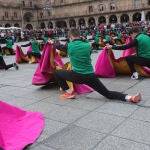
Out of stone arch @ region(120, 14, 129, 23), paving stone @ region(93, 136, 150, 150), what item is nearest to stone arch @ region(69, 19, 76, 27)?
stone arch @ region(120, 14, 129, 23)

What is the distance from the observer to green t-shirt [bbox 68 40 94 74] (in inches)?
209

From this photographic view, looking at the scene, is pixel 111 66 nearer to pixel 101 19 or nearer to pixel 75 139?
pixel 75 139

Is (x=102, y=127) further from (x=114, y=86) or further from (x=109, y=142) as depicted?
(x=114, y=86)

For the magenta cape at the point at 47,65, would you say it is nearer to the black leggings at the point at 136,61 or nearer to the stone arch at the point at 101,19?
the black leggings at the point at 136,61

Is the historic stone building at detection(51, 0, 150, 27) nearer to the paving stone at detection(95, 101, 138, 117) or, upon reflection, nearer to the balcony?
the balcony

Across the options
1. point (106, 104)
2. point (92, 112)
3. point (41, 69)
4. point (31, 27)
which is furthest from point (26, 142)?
point (31, 27)

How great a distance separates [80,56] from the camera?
5309 mm

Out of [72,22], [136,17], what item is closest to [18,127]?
[136,17]

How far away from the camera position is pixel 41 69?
644cm

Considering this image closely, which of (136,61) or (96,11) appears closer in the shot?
(136,61)

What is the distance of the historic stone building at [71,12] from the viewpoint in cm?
5619

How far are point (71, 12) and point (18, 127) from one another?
6137 centimetres

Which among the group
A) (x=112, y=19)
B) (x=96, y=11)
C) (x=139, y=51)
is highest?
(x=96, y=11)

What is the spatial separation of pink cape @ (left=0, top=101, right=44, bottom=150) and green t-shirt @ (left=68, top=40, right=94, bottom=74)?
1179 millimetres
